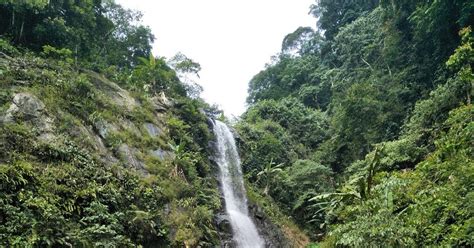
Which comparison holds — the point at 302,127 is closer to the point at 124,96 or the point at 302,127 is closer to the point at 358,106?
the point at 358,106

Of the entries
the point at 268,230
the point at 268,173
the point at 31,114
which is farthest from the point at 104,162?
the point at 268,173

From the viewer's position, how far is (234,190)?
17984 millimetres

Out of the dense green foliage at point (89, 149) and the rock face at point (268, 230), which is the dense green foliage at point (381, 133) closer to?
the rock face at point (268, 230)

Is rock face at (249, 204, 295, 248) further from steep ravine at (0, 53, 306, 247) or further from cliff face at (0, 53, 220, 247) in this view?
cliff face at (0, 53, 220, 247)

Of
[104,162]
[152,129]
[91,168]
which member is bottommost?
[91,168]

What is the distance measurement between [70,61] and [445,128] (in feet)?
44.3

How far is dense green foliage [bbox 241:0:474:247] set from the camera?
8312 mm

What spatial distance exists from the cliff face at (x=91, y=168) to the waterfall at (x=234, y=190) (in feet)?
3.61

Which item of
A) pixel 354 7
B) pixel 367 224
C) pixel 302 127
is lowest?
pixel 367 224

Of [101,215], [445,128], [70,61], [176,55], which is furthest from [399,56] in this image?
[101,215]

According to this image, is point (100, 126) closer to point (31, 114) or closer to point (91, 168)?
point (31, 114)

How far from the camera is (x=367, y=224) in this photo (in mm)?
8281

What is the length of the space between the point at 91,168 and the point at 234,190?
8.81 m

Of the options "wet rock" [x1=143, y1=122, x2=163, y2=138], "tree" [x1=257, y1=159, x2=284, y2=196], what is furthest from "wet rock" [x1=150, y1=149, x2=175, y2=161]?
"tree" [x1=257, y1=159, x2=284, y2=196]
